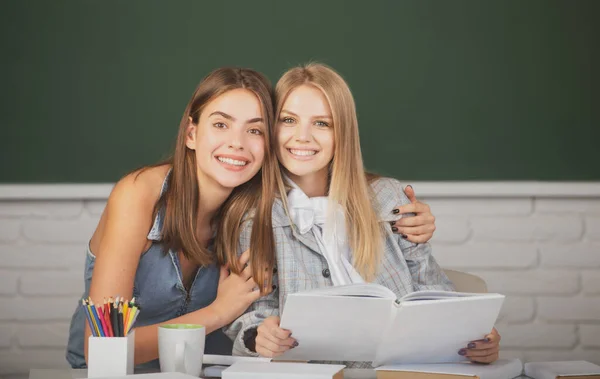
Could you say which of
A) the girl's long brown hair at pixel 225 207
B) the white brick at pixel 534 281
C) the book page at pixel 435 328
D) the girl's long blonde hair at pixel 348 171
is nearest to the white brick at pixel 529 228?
the white brick at pixel 534 281

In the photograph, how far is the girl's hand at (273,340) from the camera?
131 cm

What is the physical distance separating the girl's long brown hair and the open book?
0.41 m

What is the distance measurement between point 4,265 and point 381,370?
160 cm

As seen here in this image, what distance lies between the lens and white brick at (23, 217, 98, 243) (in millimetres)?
2393

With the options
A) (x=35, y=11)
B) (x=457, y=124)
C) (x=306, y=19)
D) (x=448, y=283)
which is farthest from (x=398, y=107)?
(x=35, y=11)

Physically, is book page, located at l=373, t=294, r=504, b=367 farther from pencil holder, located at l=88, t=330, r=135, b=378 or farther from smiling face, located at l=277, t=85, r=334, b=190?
smiling face, located at l=277, t=85, r=334, b=190

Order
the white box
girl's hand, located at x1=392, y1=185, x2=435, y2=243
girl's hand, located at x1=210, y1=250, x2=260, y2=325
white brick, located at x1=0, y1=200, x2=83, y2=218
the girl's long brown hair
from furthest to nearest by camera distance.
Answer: white brick, located at x1=0, y1=200, x2=83, y2=218, girl's hand, located at x1=392, y1=185, x2=435, y2=243, the girl's long brown hair, girl's hand, located at x1=210, y1=250, x2=260, y2=325, the white box

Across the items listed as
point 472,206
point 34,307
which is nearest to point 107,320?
point 34,307

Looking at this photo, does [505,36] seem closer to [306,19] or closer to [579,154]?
[579,154]

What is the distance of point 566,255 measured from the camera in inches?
96.3

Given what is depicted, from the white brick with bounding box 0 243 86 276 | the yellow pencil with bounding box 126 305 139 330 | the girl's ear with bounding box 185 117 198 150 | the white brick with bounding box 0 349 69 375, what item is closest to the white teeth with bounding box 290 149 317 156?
the girl's ear with bounding box 185 117 198 150

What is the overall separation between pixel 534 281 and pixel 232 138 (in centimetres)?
126

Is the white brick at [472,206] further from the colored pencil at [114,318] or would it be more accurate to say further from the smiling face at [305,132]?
the colored pencil at [114,318]

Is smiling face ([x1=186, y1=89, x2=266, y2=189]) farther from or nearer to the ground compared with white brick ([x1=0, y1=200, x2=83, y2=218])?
farther from the ground
